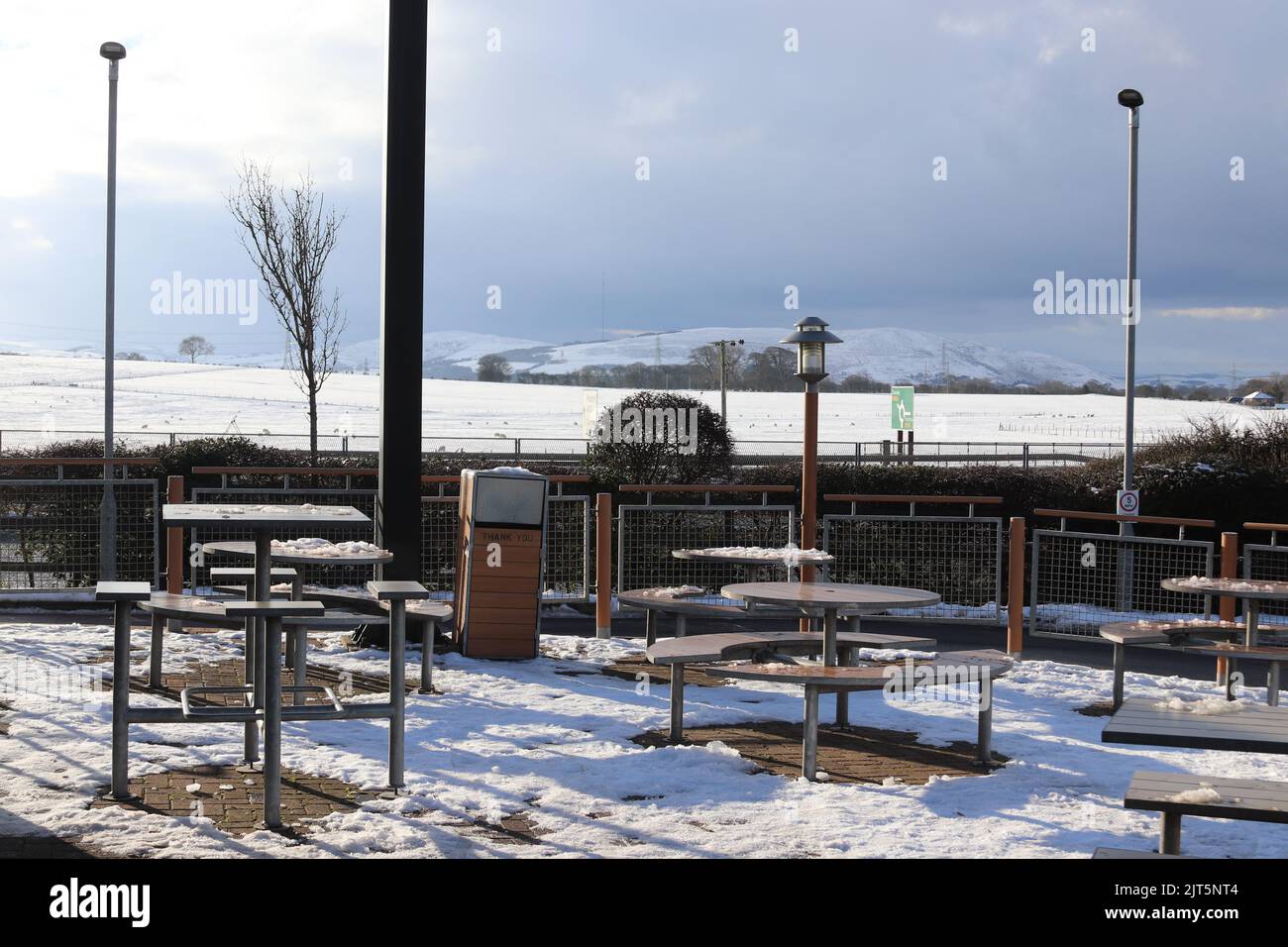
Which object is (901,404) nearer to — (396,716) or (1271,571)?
(1271,571)

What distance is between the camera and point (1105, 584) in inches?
527

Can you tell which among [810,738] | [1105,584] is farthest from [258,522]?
[1105,584]

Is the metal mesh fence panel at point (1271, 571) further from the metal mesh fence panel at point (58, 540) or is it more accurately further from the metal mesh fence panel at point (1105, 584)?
the metal mesh fence panel at point (58, 540)

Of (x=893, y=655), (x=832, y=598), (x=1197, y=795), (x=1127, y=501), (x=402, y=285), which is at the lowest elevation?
(x=893, y=655)

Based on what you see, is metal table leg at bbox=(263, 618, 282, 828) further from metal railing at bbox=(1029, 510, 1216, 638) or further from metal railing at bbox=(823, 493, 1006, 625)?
metal railing at bbox=(823, 493, 1006, 625)

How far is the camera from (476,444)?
163 feet

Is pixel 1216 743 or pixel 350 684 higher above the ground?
pixel 1216 743

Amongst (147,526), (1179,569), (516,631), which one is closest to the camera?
(516,631)

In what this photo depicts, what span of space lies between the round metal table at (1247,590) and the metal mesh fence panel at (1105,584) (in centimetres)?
155

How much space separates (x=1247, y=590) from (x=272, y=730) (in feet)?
22.7

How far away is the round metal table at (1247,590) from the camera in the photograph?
9.39 m

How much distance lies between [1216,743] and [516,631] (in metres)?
6.65
